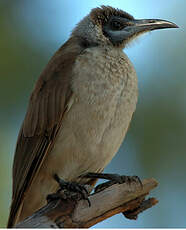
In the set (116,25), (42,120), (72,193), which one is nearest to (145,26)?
(116,25)

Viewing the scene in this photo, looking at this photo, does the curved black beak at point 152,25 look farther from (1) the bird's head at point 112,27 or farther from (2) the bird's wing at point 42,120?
(2) the bird's wing at point 42,120

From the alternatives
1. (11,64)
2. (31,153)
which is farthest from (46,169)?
(11,64)

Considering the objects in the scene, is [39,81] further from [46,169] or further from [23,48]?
[23,48]

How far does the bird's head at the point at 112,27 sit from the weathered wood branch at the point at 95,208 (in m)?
2.04

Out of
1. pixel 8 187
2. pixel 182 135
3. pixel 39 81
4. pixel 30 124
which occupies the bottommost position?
pixel 8 187

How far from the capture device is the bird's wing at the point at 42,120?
5828mm

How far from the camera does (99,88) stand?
19.2 feet

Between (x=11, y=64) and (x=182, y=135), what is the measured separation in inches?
110

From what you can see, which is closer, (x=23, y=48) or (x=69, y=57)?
(x=69, y=57)

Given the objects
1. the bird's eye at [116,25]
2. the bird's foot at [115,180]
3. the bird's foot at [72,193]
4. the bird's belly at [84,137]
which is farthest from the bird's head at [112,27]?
the bird's foot at [72,193]

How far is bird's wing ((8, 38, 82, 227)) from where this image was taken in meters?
5.83

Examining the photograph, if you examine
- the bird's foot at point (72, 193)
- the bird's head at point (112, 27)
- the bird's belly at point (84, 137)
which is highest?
the bird's head at point (112, 27)

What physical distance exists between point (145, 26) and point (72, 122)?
6.34ft

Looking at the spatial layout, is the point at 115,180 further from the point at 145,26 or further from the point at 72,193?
the point at 145,26
